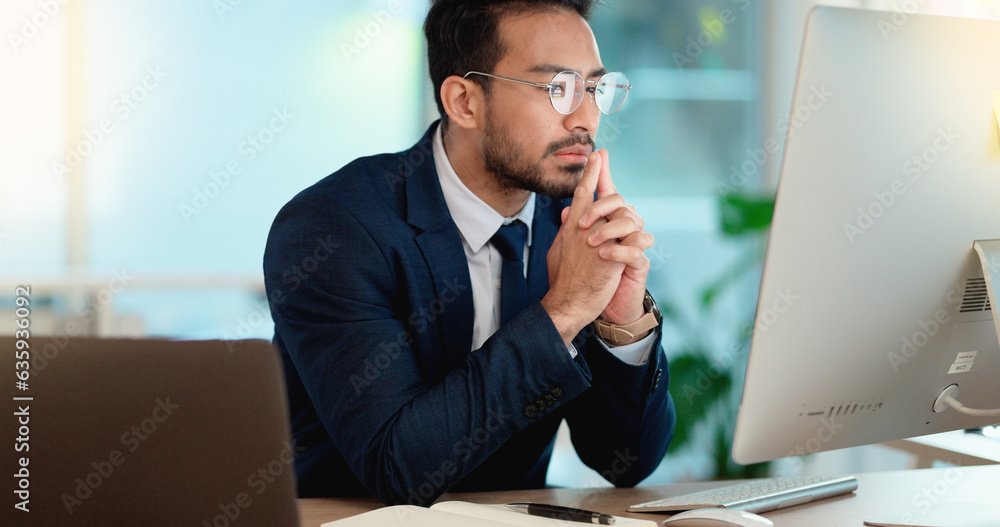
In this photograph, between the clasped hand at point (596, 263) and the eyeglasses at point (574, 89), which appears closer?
the clasped hand at point (596, 263)

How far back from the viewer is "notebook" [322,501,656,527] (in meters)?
0.73

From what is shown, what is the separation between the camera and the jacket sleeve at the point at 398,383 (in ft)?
3.42

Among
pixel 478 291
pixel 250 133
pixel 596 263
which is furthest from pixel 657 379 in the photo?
pixel 250 133

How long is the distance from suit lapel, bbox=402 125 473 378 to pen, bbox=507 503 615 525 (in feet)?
1.51

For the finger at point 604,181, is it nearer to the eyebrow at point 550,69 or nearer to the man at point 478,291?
the man at point 478,291

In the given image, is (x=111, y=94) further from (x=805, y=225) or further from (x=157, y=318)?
(x=805, y=225)

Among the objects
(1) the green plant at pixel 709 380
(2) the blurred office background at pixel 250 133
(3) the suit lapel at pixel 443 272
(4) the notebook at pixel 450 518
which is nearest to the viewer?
(4) the notebook at pixel 450 518

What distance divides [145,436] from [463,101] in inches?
42.1

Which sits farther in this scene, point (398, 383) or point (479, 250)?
point (479, 250)

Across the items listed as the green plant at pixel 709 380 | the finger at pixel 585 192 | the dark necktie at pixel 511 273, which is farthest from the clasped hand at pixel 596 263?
the green plant at pixel 709 380

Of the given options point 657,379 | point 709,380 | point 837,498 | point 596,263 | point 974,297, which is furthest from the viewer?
point 709,380

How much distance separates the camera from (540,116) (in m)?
1.42

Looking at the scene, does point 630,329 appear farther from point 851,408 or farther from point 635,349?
point 851,408

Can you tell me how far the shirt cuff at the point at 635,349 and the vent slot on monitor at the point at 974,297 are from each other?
0.43m
